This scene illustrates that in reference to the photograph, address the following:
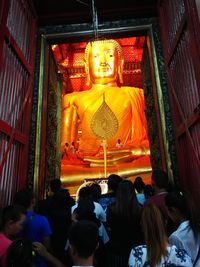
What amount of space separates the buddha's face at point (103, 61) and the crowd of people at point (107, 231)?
17.5ft

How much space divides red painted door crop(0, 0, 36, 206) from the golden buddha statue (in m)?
3.29

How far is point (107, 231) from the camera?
2305mm

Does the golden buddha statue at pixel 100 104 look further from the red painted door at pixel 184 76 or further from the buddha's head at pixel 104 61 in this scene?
the red painted door at pixel 184 76

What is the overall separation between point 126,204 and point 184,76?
196 centimetres

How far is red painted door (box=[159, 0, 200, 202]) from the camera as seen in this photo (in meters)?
2.71

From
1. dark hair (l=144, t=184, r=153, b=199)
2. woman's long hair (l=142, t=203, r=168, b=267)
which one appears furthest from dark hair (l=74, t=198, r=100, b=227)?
dark hair (l=144, t=184, r=153, b=199)

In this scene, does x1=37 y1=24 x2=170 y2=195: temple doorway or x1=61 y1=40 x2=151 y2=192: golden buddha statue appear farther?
x1=61 y1=40 x2=151 y2=192: golden buddha statue

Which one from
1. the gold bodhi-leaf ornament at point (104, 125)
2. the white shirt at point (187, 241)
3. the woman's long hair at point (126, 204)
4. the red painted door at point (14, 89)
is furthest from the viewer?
the gold bodhi-leaf ornament at point (104, 125)

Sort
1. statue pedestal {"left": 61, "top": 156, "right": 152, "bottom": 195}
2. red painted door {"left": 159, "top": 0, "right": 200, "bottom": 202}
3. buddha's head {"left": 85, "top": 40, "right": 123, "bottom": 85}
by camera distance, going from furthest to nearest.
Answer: buddha's head {"left": 85, "top": 40, "right": 123, "bottom": 85} → statue pedestal {"left": 61, "top": 156, "right": 152, "bottom": 195} → red painted door {"left": 159, "top": 0, "right": 200, "bottom": 202}

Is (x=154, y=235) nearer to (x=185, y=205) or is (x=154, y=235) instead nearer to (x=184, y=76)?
(x=185, y=205)

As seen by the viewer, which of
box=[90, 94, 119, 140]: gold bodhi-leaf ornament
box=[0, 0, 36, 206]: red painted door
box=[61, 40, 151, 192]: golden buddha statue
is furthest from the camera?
box=[61, 40, 151, 192]: golden buddha statue

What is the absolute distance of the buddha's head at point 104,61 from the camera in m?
7.52

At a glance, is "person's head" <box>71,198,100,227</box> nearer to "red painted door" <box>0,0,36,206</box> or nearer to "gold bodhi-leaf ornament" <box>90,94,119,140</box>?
"red painted door" <box>0,0,36,206</box>

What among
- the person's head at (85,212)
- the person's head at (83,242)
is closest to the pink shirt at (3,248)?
the person's head at (83,242)
